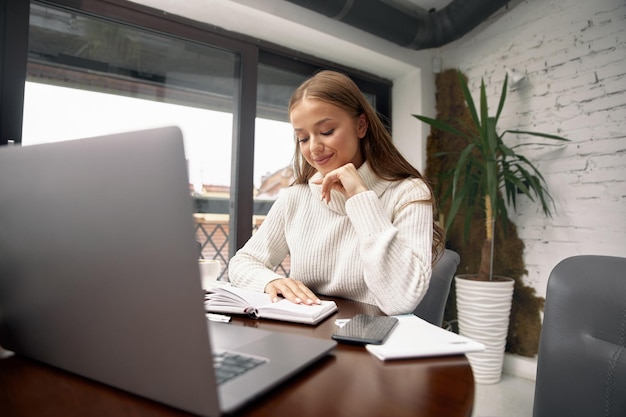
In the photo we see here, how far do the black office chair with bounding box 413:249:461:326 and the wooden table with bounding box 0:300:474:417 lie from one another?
0.63 meters

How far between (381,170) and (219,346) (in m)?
0.88

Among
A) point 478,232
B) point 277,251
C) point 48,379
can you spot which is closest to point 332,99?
point 277,251

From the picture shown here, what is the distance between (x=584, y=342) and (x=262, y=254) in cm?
89

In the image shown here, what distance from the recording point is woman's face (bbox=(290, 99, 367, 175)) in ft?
3.85

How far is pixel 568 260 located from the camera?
2.40 feet

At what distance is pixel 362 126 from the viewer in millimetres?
1296

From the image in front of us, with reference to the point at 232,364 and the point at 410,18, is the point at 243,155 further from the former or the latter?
the point at 232,364

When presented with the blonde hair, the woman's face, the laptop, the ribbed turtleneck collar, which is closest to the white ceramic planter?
the blonde hair

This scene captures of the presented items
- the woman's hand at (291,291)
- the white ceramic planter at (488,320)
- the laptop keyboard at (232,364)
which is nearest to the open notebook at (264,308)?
the woman's hand at (291,291)

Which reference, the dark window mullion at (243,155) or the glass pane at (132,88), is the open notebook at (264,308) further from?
the dark window mullion at (243,155)

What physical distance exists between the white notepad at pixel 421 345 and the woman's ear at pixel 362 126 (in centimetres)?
79

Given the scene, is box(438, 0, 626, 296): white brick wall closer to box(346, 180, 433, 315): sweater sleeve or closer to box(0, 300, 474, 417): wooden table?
box(346, 180, 433, 315): sweater sleeve

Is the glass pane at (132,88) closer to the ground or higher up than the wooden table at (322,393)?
higher up

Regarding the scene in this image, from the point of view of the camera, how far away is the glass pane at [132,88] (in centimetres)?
179
